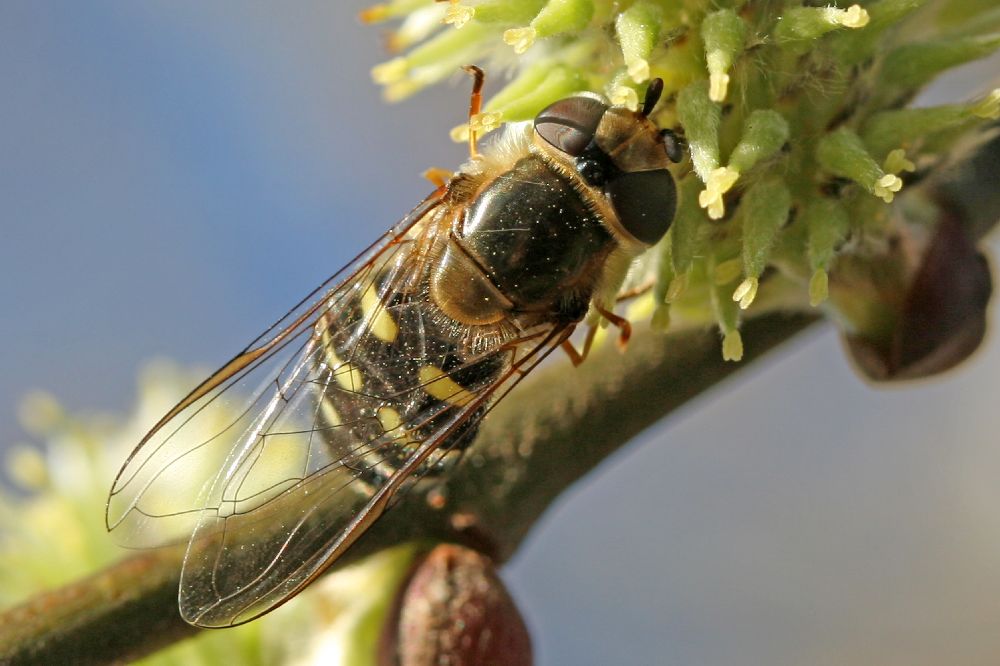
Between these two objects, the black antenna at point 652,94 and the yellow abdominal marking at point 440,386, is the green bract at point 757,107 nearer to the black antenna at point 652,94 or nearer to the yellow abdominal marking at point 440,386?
the black antenna at point 652,94

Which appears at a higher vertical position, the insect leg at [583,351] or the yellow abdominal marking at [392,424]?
the yellow abdominal marking at [392,424]

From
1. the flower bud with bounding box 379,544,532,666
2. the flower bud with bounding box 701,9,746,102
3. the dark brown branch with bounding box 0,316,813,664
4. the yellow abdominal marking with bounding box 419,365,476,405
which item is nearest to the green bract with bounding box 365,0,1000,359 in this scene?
the flower bud with bounding box 701,9,746,102

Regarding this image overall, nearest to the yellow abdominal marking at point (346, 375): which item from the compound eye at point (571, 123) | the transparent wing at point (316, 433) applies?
the transparent wing at point (316, 433)

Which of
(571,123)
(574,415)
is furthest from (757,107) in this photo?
(574,415)

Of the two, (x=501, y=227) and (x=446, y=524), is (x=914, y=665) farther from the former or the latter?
(x=501, y=227)

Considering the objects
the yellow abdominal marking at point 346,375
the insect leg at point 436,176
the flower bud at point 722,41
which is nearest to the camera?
the flower bud at point 722,41

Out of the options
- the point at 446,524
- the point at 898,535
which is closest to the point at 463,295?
the point at 446,524
